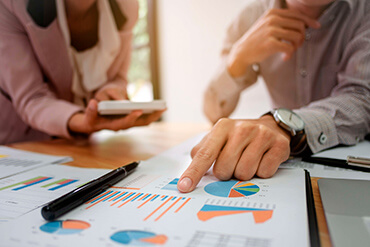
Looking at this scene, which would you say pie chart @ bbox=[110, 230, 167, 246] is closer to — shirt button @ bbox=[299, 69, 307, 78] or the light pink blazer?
the light pink blazer

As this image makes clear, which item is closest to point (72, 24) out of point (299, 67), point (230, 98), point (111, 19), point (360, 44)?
point (111, 19)

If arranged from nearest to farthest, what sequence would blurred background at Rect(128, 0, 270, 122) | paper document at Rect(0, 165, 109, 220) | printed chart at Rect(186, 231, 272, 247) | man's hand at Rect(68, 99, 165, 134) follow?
printed chart at Rect(186, 231, 272, 247) → paper document at Rect(0, 165, 109, 220) → man's hand at Rect(68, 99, 165, 134) → blurred background at Rect(128, 0, 270, 122)

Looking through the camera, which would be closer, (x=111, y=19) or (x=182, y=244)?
(x=182, y=244)

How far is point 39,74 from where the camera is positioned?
795 mm

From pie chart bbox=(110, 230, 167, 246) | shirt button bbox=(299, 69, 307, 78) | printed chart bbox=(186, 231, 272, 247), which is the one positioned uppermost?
shirt button bbox=(299, 69, 307, 78)

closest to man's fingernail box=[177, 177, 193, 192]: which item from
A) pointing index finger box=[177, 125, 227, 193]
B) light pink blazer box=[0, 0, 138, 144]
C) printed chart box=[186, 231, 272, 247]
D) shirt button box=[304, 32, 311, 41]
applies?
pointing index finger box=[177, 125, 227, 193]

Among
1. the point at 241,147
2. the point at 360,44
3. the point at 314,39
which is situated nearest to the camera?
the point at 241,147

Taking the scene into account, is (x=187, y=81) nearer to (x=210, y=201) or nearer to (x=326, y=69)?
(x=326, y=69)

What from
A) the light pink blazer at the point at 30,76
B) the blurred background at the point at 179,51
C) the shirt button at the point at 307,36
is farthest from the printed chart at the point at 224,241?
the blurred background at the point at 179,51

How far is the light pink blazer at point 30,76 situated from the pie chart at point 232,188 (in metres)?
0.50

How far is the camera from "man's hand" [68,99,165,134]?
62 cm

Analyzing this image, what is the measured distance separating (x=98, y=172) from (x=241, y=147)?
24 centimetres

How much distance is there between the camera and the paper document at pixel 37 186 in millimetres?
310

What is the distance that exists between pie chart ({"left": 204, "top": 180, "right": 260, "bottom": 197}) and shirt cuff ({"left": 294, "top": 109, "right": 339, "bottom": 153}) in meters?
0.21
